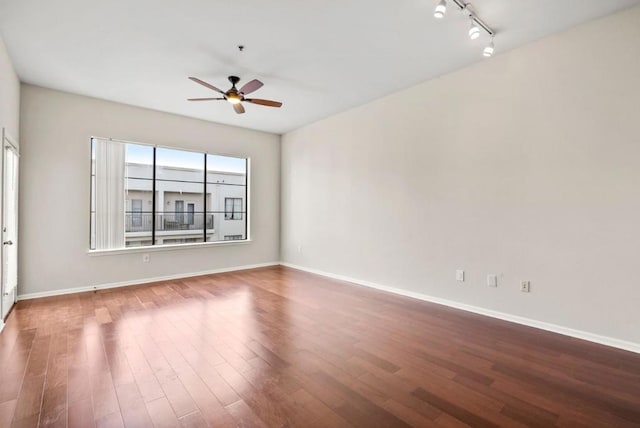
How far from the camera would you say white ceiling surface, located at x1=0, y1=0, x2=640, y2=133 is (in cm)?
256

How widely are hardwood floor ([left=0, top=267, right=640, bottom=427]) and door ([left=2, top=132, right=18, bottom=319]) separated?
0.27 metres

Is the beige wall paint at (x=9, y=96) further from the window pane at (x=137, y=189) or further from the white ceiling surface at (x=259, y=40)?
the window pane at (x=137, y=189)

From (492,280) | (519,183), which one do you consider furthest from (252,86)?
(492,280)

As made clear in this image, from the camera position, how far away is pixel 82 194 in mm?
4465

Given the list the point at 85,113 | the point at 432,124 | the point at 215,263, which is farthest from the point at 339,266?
the point at 85,113

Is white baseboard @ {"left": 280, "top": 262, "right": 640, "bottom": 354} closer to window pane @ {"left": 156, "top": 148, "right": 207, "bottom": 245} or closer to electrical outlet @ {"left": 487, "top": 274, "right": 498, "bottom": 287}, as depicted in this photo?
electrical outlet @ {"left": 487, "top": 274, "right": 498, "bottom": 287}

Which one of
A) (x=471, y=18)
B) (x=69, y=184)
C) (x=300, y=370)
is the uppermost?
(x=471, y=18)

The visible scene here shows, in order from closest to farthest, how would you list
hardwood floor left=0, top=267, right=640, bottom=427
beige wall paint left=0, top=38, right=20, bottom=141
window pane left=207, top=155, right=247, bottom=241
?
hardwood floor left=0, top=267, right=640, bottom=427, beige wall paint left=0, top=38, right=20, bottom=141, window pane left=207, top=155, right=247, bottom=241

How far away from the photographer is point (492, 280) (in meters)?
3.39

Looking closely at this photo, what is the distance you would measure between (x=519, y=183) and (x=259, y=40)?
10.1ft

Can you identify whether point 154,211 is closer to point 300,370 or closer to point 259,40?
point 259,40

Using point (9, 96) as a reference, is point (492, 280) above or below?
below

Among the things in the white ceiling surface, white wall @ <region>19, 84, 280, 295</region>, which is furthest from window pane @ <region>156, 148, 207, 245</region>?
the white ceiling surface

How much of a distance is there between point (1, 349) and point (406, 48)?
4710 millimetres
